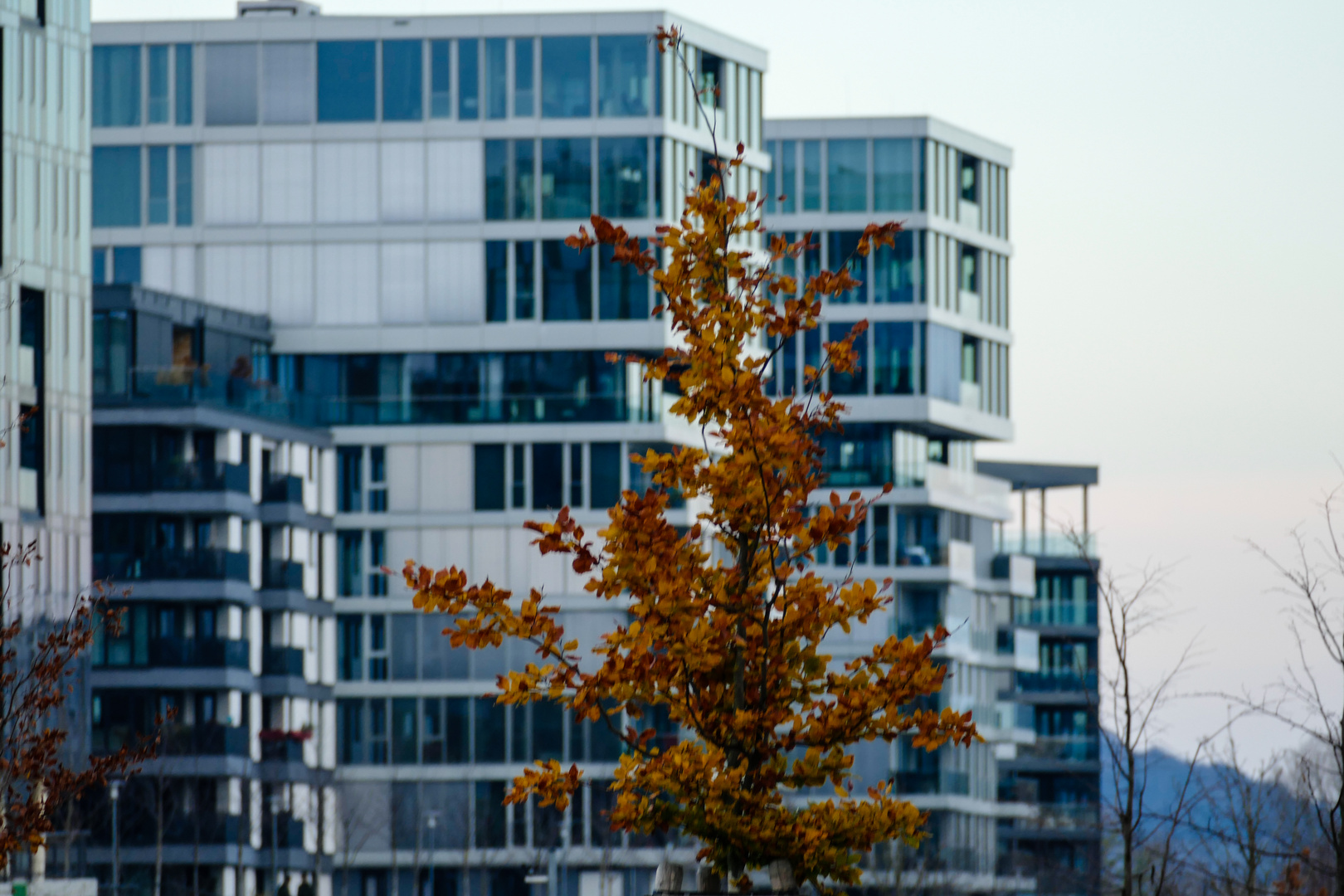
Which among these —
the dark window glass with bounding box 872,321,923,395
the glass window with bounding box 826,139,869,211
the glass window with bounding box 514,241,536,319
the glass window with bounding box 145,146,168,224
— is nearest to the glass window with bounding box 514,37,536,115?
the glass window with bounding box 514,241,536,319

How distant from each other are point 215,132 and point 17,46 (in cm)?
2361

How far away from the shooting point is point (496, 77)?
3282 inches

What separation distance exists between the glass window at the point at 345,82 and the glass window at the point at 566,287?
24.6 feet

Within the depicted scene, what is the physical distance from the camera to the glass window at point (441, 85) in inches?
3292

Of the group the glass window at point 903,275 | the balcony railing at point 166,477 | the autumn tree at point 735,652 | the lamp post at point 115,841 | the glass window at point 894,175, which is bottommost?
the lamp post at point 115,841

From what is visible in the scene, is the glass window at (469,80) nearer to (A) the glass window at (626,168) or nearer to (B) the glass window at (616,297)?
(A) the glass window at (626,168)

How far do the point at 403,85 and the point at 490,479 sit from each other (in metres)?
12.8

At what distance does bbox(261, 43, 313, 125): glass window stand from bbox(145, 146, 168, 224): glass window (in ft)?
11.5

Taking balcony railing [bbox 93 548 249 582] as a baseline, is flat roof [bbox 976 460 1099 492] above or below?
above

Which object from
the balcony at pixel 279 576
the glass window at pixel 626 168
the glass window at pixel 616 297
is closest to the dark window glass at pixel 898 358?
the glass window at pixel 616 297

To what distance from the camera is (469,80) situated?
8362 cm

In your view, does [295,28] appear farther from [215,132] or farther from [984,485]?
[984,485]

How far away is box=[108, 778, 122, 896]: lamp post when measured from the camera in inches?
2771

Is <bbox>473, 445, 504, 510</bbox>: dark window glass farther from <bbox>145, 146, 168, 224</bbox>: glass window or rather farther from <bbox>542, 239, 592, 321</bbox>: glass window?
<bbox>145, 146, 168, 224</bbox>: glass window
